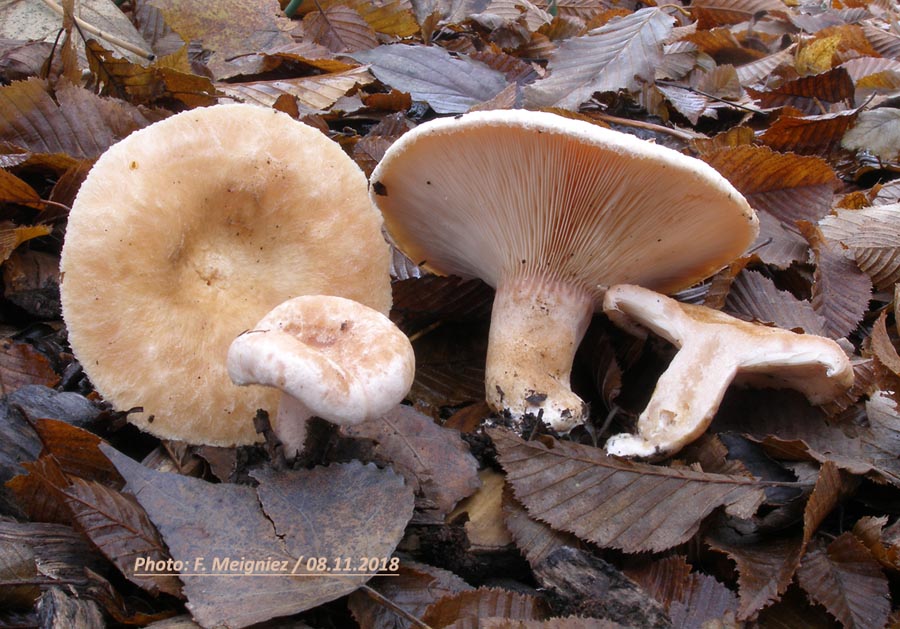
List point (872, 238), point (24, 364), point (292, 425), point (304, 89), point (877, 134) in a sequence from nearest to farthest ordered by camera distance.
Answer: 1. point (292, 425)
2. point (24, 364)
3. point (872, 238)
4. point (304, 89)
5. point (877, 134)

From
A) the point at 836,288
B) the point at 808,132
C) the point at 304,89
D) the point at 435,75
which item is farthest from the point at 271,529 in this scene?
the point at 808,132

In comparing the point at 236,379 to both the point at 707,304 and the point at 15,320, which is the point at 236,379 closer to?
the point at 15,320

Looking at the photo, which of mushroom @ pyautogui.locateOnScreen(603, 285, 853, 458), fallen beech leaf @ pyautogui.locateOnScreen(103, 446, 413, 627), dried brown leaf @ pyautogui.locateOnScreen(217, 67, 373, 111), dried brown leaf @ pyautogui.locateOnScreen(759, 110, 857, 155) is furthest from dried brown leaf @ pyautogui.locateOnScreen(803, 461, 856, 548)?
dried brown leaf @ pyautogui.locateOnScreen(217, 67, 373, 111)

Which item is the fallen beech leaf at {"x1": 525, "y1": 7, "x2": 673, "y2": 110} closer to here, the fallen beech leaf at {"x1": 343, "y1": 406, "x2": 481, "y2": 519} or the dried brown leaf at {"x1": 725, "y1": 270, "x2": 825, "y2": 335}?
the dried brown leaf at {"x1": 725, "y1": 270, "x2": 825, "y2": 335}

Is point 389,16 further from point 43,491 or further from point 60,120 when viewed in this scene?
point 43,491

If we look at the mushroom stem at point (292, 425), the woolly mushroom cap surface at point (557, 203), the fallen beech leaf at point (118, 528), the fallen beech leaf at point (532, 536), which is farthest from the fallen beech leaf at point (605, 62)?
the fallen beech leaf at point (118, 528)
